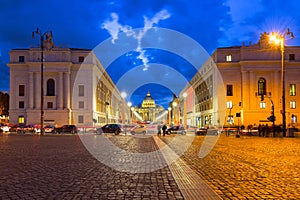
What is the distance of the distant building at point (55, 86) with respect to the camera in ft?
261

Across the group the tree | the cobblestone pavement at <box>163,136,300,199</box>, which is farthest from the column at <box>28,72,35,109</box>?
the cobblestone pavement at <box>163,136,300,199</box>

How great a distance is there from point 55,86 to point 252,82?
42576 millimetres

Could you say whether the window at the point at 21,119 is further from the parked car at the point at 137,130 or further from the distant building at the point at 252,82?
the distant building at the point at 252,82

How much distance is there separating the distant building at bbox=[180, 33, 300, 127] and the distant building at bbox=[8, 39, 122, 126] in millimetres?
27408

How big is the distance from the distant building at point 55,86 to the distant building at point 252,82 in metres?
27.4

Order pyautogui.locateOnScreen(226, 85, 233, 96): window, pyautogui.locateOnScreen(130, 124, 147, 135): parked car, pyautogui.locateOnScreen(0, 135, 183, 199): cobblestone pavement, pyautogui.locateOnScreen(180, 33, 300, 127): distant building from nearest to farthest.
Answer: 1. pyautogui.locateOnScreen(0, 135, 183, 199): cobblestone pavement
2. pyautogui.locateOnScreen(130, 124, 147, 135): parked car
3. pyautogui.locateOnScreen(180, 33, 300, 127): distant building
4. pyautogui.locateOnScreen(226, 85, 233, 96): window

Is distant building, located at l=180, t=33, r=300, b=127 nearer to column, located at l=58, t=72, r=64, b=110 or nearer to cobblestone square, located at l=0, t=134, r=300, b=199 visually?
column, located at l=58, t=72, r=64, b=110

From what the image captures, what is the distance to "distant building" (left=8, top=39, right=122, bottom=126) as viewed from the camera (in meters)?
79.6

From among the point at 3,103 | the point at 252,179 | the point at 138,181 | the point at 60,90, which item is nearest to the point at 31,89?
the point at 60,90

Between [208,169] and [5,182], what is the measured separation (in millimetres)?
5888

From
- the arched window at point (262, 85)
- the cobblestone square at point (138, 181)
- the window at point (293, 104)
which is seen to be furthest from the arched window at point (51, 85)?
the cobblestone square at point (138, 181)

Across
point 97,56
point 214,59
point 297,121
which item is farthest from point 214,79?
point 97,56

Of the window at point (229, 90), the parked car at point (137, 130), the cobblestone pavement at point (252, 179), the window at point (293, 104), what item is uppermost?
the window at point (229, 90)

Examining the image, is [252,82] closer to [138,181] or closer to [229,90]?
[229,90]
